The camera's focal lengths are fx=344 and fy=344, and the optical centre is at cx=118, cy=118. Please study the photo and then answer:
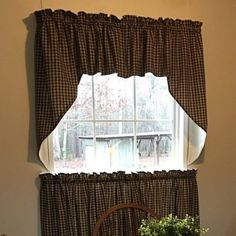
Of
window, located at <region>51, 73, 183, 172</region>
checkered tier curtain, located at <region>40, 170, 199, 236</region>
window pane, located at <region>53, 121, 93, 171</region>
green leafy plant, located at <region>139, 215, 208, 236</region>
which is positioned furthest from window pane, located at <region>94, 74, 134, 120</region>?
green leafy plant, located at <region>139, 215, 208, 236</region>

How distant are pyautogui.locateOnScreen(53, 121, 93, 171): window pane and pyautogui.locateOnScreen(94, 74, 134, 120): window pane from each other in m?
0.15

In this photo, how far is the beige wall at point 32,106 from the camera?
86.8 inches

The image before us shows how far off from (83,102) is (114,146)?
1.30ft

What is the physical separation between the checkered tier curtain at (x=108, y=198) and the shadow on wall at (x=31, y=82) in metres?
0.16

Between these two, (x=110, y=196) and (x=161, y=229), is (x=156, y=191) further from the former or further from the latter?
(x=161, y=229)

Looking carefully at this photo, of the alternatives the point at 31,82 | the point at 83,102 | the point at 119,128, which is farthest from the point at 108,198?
the point at 31,82

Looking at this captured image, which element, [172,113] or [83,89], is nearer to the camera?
[83,89]

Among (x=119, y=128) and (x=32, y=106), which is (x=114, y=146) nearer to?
(x=119, y=128)

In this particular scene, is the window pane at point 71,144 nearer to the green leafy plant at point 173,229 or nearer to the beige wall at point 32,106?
the beige wall at point 32,106

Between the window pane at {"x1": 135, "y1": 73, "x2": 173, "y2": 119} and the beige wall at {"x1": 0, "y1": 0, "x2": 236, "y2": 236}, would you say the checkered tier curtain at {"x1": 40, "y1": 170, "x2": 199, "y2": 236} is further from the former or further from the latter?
the window pane at {"x1": 135, "y1": 73, "x2": 173, "y2": 119}
